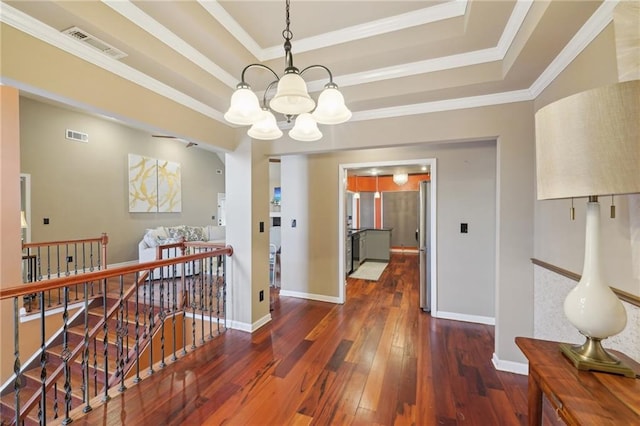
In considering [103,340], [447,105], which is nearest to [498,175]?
[447,105]

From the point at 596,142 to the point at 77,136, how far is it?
787 centimetres

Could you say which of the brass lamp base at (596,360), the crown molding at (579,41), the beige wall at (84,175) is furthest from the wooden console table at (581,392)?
the beige wall at (84,175)

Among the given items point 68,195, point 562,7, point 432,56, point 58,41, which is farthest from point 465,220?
point 68,195

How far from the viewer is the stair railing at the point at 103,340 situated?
1.70 meters

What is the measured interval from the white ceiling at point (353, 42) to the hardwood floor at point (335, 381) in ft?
7.90

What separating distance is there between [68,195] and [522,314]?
25.7 ft

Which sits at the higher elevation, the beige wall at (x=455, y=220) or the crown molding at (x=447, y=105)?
the crown molding at (x=447, y=105)

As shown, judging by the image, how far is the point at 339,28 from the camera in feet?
6.61

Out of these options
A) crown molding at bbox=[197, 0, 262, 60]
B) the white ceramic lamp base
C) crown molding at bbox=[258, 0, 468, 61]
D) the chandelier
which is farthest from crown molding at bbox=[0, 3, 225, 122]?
the white ceramic lamp base

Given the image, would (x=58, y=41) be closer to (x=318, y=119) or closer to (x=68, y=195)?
(x=318, y=119)

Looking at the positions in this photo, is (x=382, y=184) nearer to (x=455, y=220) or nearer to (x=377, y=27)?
(x=455, y=220)

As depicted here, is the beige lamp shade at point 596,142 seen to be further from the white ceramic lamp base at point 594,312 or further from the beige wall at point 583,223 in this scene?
the beige wall at point 583,223

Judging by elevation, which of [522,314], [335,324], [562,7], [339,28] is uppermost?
[339,28]

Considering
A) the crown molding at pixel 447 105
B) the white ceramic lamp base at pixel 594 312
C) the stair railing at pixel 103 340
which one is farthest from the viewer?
the crown molding at pixel 447 105
